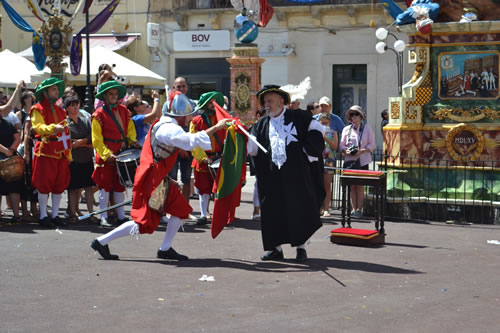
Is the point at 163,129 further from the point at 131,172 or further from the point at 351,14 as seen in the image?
the point at 351,14

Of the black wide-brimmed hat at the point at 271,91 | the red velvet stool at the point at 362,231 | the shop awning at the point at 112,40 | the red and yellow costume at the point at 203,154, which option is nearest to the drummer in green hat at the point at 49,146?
the red and yellow costume at the point at 203,154

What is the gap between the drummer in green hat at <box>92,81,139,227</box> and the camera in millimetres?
10836

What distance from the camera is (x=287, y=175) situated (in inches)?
345

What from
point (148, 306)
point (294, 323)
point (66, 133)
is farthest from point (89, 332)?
point (66, 133)

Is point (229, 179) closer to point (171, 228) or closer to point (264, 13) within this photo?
point (171, 228)

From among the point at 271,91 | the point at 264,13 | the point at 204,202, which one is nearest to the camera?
the point at 271,91

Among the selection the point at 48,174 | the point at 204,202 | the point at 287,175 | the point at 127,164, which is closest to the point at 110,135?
the point at 127,164

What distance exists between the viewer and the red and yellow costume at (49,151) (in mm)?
11016

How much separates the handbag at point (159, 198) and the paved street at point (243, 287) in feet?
1.88

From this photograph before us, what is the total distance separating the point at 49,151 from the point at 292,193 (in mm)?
3883

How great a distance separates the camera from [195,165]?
38.8 ft

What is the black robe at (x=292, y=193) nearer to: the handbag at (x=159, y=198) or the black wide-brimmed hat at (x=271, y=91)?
the black wide-brimmed hat at (x=271, y=91)

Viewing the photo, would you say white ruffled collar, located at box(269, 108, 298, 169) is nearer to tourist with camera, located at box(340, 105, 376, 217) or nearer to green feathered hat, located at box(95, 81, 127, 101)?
green feathered hat, located at box(95, 81, 127, 101)

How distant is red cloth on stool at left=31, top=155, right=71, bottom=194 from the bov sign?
2007 cm
